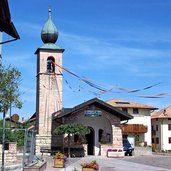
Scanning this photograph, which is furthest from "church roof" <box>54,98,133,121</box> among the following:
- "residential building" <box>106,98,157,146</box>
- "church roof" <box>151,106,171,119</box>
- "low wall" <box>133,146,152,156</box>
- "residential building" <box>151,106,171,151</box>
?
"church roof" <box>151,106,171,119</box>

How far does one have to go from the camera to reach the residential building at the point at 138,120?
5716cm

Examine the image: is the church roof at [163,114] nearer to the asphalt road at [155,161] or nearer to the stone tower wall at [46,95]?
the stone tower wall at [46,95]

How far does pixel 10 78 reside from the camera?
14.9 metres

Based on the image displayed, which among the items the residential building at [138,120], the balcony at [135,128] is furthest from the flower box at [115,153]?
the residential building at [138,120]

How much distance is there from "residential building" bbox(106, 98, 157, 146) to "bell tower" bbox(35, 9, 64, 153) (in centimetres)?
1993

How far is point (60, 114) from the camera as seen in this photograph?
119 feet

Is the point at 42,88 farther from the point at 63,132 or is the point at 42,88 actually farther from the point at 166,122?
the point at 166,122

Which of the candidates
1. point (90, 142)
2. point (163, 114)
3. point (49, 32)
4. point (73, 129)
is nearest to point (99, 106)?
point (90, 142)

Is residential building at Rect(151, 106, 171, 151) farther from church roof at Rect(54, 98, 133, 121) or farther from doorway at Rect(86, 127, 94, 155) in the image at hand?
church roof at Rect(54, 98, 133, 121)

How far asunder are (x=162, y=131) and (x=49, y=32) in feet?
96.5

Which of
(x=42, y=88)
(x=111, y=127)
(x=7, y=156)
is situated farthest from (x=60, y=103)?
(x=7, y=156)

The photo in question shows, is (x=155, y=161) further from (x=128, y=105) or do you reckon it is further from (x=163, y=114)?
(x=163, y=114)

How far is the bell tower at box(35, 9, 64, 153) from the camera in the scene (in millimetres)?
38594

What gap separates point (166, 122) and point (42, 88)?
99.0ft
